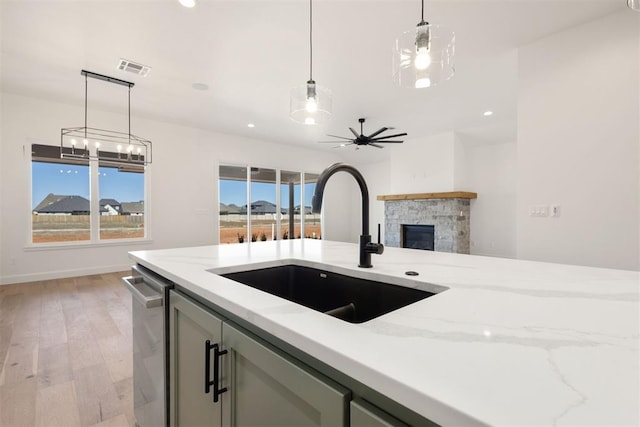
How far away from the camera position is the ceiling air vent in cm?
335

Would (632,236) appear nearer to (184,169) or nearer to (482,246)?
(482,246)

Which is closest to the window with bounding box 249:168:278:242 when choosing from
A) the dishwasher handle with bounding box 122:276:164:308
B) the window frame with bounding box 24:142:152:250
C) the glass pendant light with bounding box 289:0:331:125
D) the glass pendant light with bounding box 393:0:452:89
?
the window frame with bounding box 24:142:152:250

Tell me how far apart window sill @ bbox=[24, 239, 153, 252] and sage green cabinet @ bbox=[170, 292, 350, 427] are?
5090 mm

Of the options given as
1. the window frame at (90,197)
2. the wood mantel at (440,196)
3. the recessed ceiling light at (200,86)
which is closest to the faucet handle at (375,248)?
the recessed ceiling light at (200,86)

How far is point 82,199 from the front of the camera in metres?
4.98

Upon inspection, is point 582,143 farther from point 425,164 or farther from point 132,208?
point 132,208

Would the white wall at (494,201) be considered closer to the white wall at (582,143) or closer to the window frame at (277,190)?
the white wall at (582,143)

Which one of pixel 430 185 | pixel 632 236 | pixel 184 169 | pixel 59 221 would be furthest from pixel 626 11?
pixel 59 221

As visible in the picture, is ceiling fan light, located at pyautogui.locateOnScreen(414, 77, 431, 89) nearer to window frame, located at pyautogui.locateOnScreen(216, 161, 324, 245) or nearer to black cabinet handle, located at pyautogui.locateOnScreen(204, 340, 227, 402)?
black cabinet handle, located at pyautogui.locateOnScreen(204, 340, 227, 402)

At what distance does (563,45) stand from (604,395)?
3.59m

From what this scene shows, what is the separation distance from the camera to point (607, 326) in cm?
59

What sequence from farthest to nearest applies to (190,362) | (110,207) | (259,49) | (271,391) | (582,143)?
1. (110,207)
2. (259,49)
3. (582,143)
4. (190,362)
5. (271,391)

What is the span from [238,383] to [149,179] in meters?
5.65

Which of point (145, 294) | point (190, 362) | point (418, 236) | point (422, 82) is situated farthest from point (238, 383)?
point (418, 236)
